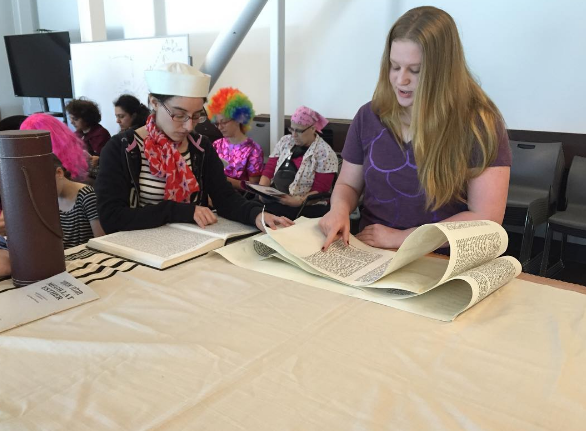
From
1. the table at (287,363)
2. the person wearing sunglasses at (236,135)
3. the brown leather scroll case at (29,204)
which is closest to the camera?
the table at (287,363)

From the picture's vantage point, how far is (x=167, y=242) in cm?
128

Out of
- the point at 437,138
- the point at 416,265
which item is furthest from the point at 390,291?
the point at 437,138

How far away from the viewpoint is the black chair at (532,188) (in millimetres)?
2963

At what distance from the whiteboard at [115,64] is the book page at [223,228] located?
3178mm

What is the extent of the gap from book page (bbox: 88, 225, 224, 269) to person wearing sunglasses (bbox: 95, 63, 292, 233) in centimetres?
12

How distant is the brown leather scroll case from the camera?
0.99 meters

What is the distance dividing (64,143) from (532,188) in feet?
8.97

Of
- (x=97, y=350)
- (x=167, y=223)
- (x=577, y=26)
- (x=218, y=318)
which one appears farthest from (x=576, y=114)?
(x=97, y=350)

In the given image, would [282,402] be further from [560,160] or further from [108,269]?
[560,160]

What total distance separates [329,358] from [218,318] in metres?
0.23

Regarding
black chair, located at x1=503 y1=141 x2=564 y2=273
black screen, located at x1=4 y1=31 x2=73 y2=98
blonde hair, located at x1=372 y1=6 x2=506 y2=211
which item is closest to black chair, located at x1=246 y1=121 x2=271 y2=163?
black chair, located at x1=503 y1=141 x2=564 y2=273

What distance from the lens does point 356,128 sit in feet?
5.06

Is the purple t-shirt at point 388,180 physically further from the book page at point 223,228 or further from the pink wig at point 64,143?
the pink wig at point 64,143

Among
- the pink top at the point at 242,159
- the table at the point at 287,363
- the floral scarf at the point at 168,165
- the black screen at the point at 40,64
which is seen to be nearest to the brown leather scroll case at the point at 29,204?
the table at the point at 287,363
